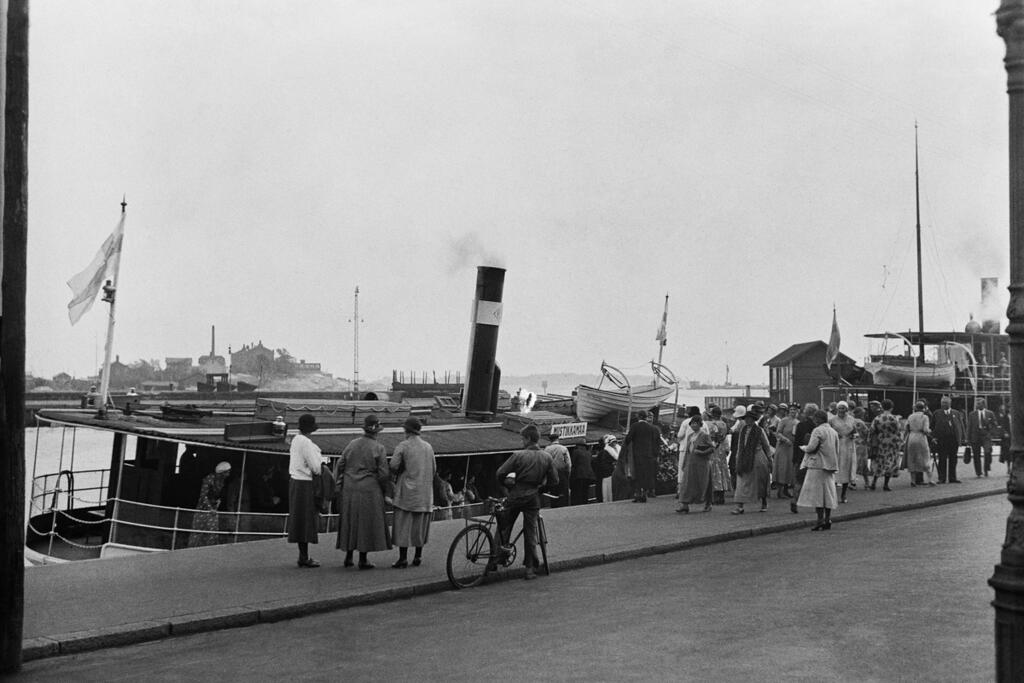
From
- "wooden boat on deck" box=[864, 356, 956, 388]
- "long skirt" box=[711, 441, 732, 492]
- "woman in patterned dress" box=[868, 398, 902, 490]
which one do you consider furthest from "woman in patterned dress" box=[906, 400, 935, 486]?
"wooden boat on deck" box=[864, 356, 956, 388]

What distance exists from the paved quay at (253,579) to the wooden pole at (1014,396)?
680 centimetres

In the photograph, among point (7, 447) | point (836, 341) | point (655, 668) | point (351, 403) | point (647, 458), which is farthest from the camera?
point (836, 341)

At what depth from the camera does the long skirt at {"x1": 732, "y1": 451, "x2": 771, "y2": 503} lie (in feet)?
58.9

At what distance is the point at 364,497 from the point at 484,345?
13.4 metres

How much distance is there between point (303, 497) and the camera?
40.3 feet

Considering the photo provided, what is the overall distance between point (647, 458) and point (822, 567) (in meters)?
7.80

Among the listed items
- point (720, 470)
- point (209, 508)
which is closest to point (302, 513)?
point (209, 508)

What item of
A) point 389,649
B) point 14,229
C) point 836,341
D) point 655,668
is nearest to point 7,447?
point 14,229

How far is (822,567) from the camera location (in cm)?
1200

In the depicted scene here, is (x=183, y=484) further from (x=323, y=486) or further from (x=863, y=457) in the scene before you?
(x=863, y=457)

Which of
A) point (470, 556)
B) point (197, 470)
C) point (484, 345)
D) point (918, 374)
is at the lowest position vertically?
point (470, 556)

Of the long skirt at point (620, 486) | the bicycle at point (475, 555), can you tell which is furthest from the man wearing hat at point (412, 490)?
the long skirt at point (620, 486)

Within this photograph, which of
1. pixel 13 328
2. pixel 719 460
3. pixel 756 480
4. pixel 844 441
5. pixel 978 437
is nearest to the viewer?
pixel 13 328

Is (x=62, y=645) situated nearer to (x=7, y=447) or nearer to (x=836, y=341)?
(x=7, y=447)
